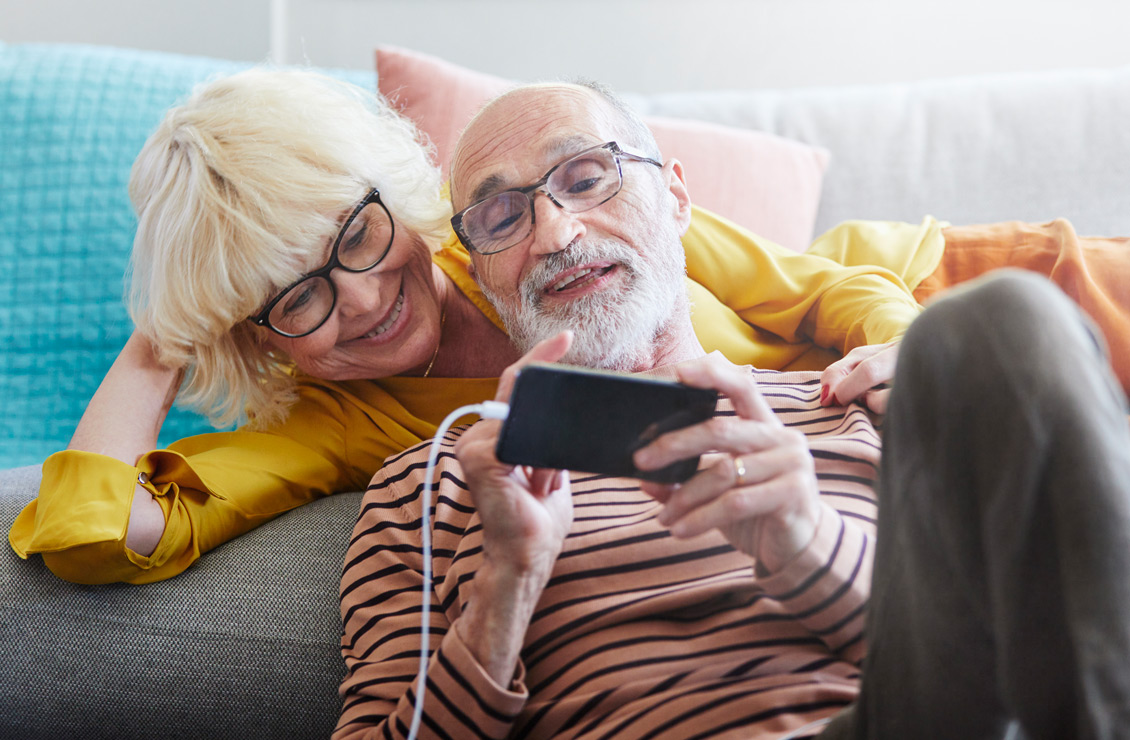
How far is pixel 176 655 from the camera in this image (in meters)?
0.92

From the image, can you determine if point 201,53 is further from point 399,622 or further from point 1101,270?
point 1101,270

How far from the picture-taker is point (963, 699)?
0.46 meters

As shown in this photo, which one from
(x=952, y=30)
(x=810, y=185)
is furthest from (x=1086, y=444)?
(x=952, y=30)

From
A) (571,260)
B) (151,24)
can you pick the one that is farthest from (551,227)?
(151,24)

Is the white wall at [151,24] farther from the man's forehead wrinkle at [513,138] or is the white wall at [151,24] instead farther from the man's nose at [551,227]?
the man's nose at [551,227]

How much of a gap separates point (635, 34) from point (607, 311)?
56.3 inches

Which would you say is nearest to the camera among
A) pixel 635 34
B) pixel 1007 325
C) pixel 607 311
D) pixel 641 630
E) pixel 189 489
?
pixel 1007 325

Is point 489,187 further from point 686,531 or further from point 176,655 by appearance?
point 176,655

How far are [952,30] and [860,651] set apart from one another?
1.97 meters

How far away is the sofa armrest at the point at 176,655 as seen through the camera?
902mm

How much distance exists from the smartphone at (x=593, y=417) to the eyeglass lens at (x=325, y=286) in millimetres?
576

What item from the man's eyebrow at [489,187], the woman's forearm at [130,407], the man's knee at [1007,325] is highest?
the man's knee at [1007,325]

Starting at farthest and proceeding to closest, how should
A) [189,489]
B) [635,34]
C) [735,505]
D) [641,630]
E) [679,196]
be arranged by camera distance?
[635,34]
[679,196]
[189,489]
[641,630]
[735,505]

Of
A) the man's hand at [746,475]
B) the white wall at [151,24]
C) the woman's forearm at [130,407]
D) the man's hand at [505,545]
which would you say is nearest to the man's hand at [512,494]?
the man's hand at [505,545]
